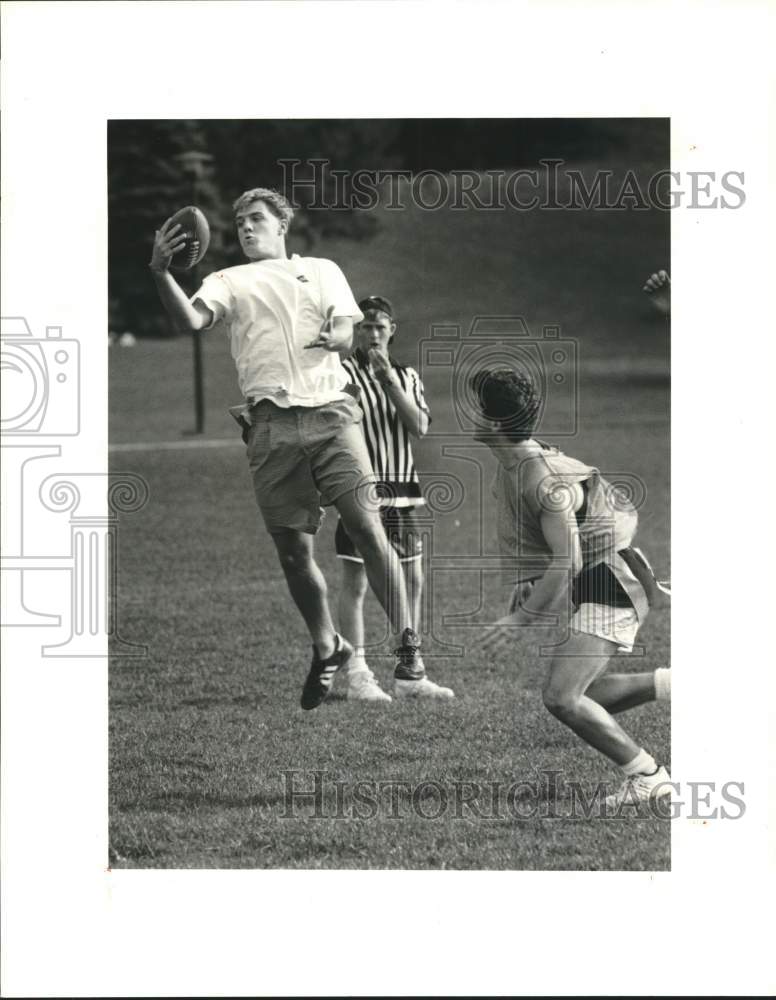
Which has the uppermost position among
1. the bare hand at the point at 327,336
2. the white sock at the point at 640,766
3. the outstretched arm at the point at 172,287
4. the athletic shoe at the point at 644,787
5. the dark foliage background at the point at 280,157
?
the dark foliage background at the point at 280,157

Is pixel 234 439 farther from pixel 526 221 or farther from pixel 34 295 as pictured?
pixel 34 295

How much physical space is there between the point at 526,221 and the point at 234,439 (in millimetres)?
5802

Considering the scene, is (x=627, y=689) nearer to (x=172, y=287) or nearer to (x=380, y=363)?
(x=380, y=363)

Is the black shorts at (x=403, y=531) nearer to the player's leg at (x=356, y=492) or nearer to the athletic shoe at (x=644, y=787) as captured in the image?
the player's leg at (x=356, y=492)

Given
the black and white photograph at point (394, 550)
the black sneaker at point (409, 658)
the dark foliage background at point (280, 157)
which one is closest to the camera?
the black and white photograph at point (394, 550)

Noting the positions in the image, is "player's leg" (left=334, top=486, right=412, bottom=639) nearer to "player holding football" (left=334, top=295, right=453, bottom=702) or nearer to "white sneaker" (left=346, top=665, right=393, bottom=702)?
"player holding football" (left=334, top=295, right=453, bottom=702)

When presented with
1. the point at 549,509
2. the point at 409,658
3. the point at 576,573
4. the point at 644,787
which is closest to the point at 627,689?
the point at 644,787

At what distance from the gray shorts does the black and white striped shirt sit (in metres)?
0.10

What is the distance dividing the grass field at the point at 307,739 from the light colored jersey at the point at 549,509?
558 mm

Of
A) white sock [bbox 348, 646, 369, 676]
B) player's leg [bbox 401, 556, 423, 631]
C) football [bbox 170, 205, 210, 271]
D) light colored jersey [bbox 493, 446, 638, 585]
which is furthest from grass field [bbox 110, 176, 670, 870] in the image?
football [bbox 170, 205, 210, 271]

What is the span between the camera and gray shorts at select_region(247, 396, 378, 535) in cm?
519

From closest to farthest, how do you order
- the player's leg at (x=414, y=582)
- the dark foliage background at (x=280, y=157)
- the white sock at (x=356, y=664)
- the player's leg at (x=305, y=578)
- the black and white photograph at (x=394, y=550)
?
the black and white photograph at (x=394, y=550), the player's leg at (x=305, y=578), the player's leg at (x=414, y=582), the white sock at (x=356, y=664), the dark foliage background at (x=280, y=157)

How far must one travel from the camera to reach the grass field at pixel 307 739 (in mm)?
4719

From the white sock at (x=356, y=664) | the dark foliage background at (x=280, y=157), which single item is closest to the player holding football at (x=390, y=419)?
the white sock at (x=356, y=664)
